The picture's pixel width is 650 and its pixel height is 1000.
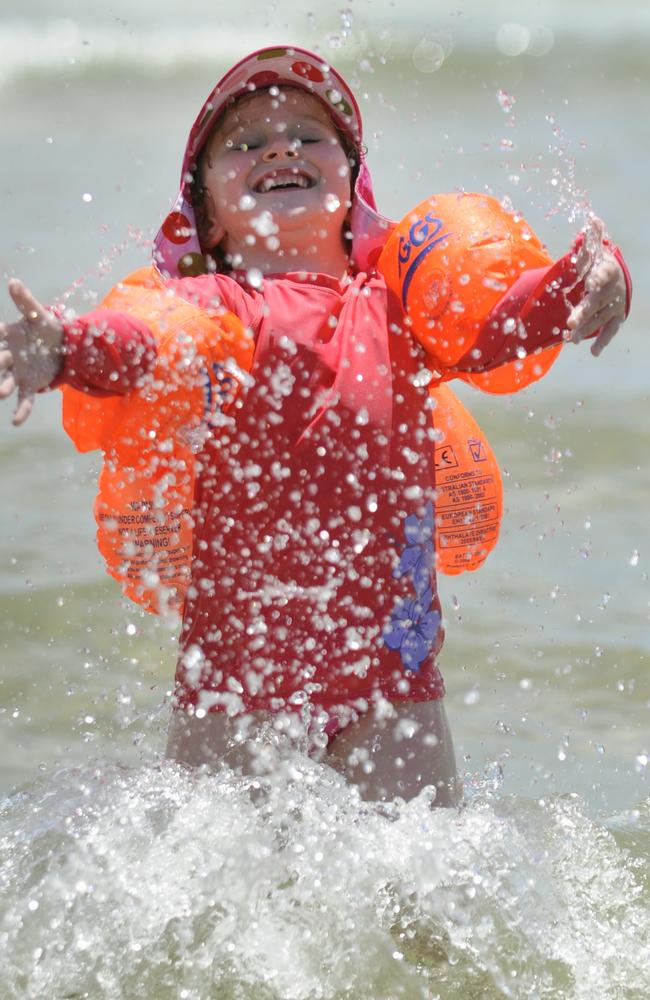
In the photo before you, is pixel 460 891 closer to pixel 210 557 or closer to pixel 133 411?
pixel 210 557

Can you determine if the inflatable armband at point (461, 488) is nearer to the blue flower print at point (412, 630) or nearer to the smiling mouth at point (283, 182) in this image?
the blue flower print at point (412, 630)

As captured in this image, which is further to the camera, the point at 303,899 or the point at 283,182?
the point at 283,182

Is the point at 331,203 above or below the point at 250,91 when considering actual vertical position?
below

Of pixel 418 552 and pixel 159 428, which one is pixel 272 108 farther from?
pixel 418 552

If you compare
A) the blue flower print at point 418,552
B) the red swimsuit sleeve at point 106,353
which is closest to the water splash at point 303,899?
the blue flower print at point 418,552

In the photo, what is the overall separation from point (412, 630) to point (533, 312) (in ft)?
2.19

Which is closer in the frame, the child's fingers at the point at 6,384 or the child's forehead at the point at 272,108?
the child's fingers at the point at 6,384

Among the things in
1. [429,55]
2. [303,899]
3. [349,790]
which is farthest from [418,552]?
[429,55]

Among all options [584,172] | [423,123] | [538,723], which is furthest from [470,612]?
[423,123]

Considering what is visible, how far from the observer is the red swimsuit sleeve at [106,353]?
2537mm

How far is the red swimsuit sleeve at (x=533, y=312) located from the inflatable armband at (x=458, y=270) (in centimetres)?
3

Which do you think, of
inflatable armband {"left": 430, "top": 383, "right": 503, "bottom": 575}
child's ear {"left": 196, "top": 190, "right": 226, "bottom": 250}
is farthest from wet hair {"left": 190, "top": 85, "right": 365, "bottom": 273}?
inflatable armband {"left": 430, "top": 383, "right": 503, "bottom": 575}

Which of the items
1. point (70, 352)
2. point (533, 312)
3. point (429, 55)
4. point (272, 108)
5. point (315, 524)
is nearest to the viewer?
point (70, 352)

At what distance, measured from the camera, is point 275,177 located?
3.05 m
